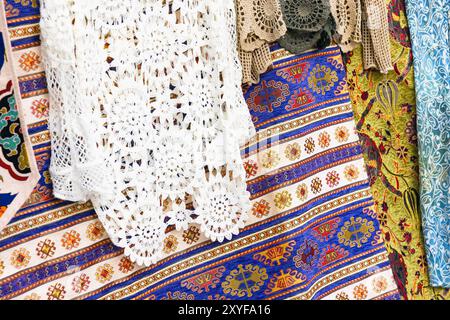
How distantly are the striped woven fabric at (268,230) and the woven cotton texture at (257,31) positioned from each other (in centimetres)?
4

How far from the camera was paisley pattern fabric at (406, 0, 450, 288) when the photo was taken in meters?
1.91

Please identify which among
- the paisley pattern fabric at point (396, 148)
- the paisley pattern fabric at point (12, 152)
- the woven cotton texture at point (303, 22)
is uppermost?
the woven cotton texture at point (303, 22)

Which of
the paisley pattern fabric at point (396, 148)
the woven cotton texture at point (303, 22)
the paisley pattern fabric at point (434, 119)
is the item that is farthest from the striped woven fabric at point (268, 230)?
the paisley pattern fabric at point (434, 119)

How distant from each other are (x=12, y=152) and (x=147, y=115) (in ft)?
0.93

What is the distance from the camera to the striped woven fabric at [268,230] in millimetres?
1410

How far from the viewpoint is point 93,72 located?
1.39m

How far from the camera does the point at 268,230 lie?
1657 mm

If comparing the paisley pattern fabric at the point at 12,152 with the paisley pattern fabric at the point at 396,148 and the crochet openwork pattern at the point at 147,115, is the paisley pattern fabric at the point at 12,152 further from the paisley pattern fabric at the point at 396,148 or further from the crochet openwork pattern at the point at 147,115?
the paisley pattern fabric at the point at 396,148

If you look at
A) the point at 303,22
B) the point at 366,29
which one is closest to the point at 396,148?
the point at 366,29

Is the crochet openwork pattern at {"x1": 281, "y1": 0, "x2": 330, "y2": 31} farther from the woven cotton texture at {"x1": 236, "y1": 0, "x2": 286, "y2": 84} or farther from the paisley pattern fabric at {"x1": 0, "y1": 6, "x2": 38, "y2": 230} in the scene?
the paisley pattern fabric at {"x1": 0, "y1": 6, "x2": 38, "y2": 230}

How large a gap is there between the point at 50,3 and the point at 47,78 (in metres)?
0.15

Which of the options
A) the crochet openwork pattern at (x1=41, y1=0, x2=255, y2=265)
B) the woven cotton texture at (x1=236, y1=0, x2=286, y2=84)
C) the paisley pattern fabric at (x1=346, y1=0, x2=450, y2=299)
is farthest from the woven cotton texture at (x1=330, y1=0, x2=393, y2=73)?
the crochet openwork pattern at (x1=41, y1=0, x2=255, y2=265)
